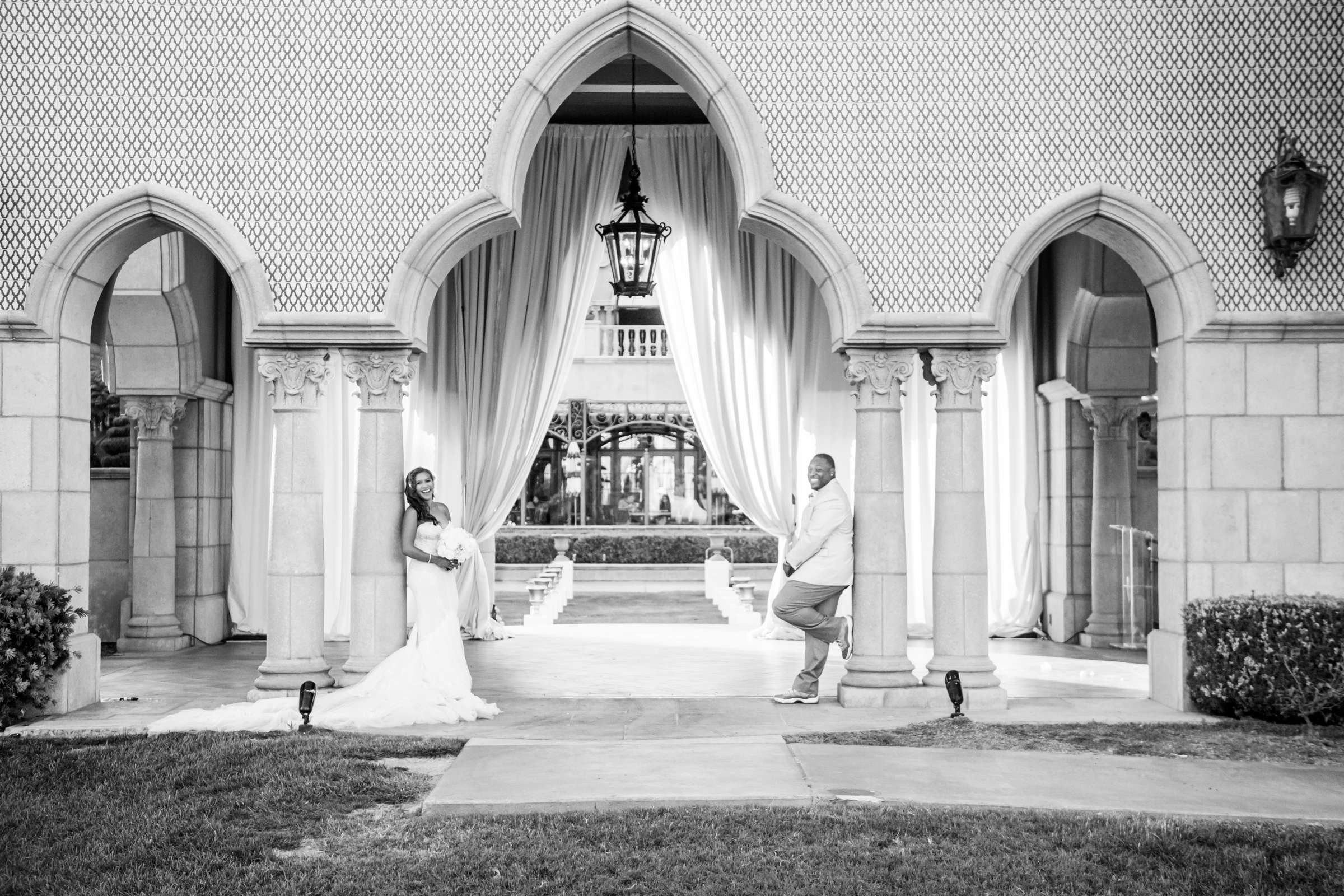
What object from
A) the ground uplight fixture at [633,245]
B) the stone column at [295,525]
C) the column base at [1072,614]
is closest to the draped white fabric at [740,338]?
the ground uplight fixture at [633,245]

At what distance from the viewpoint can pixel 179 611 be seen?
12367 millimetres

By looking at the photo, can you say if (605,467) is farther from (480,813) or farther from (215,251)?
(480,813)

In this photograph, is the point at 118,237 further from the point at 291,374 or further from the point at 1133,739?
the point at 1133,739

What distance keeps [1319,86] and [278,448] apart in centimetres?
781

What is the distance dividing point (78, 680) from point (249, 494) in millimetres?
4530

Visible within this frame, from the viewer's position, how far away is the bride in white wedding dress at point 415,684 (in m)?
7.59

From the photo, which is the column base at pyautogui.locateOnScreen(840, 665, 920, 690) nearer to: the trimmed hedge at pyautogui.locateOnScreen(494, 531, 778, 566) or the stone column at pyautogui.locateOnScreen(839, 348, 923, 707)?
the stone column at pyautogui.locateOnScreen(839, 348, 923, 707)

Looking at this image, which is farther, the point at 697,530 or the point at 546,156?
the point at 697,530

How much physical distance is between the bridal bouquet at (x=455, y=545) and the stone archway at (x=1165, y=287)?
400 cm

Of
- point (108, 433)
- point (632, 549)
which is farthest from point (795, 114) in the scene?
point (632, 549)

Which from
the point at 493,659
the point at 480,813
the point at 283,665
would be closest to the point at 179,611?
the point at 493,659

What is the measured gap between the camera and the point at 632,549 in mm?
27297

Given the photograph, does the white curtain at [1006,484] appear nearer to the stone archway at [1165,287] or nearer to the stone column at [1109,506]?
the stone column at [1109,506]

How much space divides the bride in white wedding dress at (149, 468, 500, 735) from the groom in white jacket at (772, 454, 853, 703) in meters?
2.19
